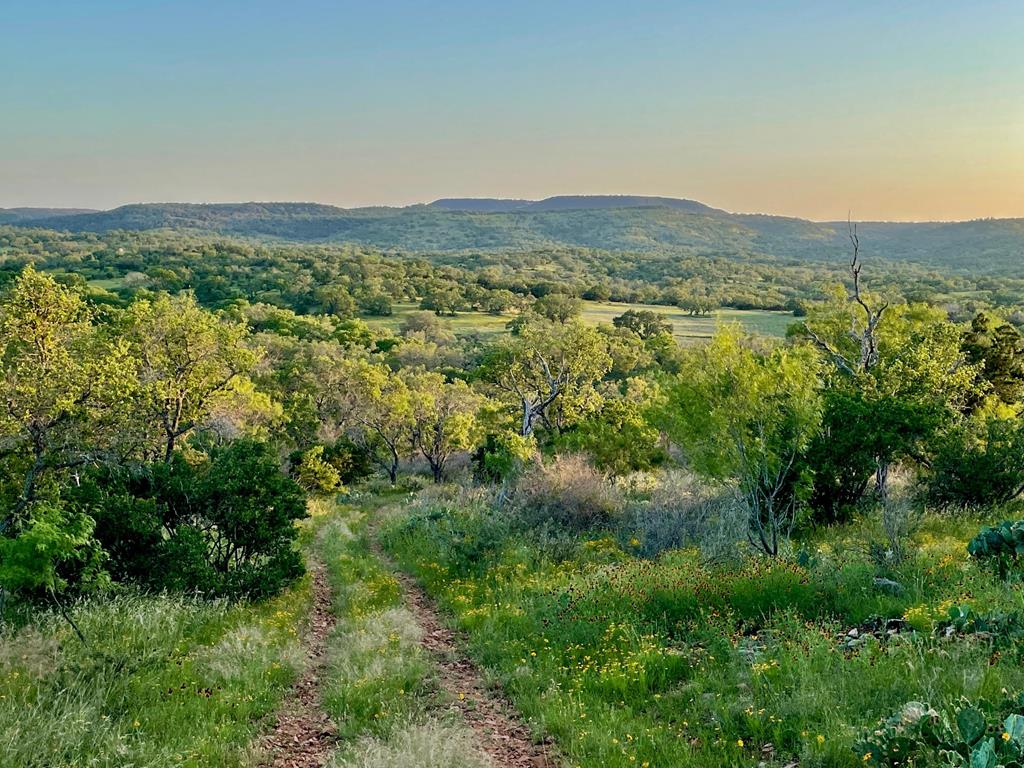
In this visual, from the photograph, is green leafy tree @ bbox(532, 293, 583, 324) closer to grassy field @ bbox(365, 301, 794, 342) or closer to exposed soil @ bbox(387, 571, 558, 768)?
grassy field @ bbox(365, 301, 794, 342)

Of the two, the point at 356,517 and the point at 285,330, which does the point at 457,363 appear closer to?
the point at 285,330

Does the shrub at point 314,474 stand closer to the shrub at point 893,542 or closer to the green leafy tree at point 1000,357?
the shrub at point 893,542

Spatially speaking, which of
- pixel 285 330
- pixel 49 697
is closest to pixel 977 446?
pixel 49 697

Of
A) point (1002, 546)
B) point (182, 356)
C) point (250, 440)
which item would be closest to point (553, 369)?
point (182, 356)

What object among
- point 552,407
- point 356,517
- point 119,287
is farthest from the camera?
point 119,287

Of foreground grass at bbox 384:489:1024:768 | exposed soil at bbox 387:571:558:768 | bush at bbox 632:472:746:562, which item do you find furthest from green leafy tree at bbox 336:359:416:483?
exposed soil at bbox 387:571:558:768

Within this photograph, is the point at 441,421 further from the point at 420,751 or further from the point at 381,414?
the point at 420,751

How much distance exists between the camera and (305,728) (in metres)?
6.99

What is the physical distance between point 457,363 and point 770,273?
132 m

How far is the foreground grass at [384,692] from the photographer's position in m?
5.88

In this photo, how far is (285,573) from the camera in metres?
11.6

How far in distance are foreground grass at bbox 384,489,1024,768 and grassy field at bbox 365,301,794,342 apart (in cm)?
7141

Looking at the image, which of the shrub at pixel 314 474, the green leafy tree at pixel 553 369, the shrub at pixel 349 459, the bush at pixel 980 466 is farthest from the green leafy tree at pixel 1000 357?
the shrub at pixel 349 459

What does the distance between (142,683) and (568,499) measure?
36.1ft
